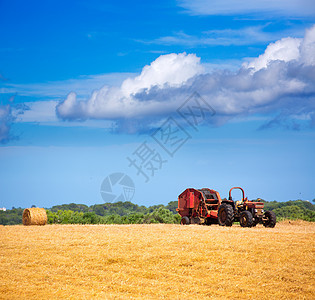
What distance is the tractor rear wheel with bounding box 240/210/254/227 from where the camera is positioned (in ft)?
67.4

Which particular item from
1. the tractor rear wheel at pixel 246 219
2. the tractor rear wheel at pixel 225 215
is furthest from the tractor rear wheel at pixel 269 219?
the tractor rear wheel at pixel 225 215

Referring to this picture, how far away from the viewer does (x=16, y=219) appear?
3534cm

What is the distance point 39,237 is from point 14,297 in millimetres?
7122

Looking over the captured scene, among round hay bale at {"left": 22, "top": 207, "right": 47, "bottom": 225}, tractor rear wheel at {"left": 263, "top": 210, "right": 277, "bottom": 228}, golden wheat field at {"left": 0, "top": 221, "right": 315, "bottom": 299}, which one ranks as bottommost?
golden wheat field at {"left": 0, "top": 221, "right": 315, "bottom": 299}

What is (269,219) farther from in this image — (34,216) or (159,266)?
(34,216)

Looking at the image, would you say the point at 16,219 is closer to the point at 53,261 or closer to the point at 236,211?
the point at 236,211

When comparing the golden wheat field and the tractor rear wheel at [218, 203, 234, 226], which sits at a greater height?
the tractor rear wheel at [218, 203, 234, 226]

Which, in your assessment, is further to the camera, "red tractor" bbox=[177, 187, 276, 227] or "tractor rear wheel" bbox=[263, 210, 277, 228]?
"tractor rear wheel" bbox=[263, 210, 277, 228]

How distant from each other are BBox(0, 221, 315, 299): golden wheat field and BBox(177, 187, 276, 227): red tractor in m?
4.13

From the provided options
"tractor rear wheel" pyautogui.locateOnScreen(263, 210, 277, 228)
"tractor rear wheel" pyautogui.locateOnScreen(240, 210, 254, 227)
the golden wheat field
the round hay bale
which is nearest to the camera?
the golden wheat field

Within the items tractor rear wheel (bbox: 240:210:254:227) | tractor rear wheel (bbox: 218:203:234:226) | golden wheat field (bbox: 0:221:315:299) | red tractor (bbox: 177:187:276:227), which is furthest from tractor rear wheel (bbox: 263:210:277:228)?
golden wheat field (bbox: 0:221:315:299)

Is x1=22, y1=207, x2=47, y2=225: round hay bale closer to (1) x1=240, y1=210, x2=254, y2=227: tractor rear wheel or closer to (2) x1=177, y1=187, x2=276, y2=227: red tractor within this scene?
(2) x1=177, y1=187, x2=276, y2=227: red tractor

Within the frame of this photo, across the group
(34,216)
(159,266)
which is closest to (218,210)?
(34,216)

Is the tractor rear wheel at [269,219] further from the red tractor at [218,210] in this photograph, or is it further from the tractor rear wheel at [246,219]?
the tractor rear wheel at [246,219]
